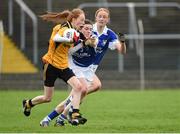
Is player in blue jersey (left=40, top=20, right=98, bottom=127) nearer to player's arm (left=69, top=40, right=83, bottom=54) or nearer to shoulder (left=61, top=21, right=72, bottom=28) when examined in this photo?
player's arm (left=69, top=40, right=83, bottom=54)

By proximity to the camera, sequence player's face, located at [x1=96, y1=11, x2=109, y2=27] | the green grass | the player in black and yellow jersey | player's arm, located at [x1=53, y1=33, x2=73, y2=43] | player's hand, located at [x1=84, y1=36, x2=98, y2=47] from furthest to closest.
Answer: player's face, located at [x1=96, y1=11, x2=109, y2=27] → player's hand, located at [x1=84, y1=36, x2=98, y2=47] → the player in black and yellow jersey → player's arm, located at [x1=53, y1=33, x2=73, y2=43] → the green grass

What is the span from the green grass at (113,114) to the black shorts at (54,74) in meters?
0.76

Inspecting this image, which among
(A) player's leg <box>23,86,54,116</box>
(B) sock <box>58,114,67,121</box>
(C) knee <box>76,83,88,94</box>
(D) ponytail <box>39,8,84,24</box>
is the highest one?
(D) ponytail <box>39,8,84,24</box>

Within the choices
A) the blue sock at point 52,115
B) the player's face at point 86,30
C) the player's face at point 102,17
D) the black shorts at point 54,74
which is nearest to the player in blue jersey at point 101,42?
the player's face at point 102,17

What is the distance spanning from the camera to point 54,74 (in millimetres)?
13805

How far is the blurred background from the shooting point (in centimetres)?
2805

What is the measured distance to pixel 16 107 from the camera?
1859 cm

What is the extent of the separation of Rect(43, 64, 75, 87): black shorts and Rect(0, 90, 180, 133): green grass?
0.76 m

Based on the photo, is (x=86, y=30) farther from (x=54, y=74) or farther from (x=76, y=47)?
(x=54, y=74)

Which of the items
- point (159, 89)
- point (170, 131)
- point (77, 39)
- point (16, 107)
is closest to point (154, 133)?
point (170, 131)

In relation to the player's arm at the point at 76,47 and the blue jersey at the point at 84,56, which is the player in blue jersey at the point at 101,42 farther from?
the player's arm at the point at 76,47

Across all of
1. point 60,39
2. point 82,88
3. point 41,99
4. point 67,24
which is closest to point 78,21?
point 67,24

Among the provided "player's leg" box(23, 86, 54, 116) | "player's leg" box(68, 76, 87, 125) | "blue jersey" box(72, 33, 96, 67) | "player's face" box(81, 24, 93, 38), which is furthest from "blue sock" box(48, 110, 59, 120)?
"player's face" box(81, 24, 93, 38)

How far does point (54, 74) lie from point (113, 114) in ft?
10.9
